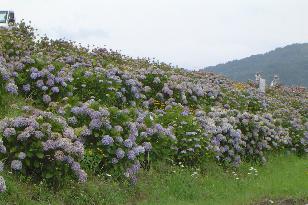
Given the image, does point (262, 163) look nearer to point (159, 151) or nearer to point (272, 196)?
point (272, 196)

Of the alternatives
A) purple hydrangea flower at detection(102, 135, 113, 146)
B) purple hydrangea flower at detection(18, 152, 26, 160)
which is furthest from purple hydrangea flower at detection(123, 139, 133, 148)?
purple hydrangea flower at detection(18, 152, 26, 160)

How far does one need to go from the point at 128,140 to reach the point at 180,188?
1.47 metres

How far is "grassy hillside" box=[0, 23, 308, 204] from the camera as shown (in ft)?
27.9

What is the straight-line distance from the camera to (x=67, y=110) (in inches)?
407

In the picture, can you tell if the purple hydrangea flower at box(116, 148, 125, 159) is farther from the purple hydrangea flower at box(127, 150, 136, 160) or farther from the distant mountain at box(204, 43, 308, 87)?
the distant mountain at box(204, 43, 308, 87)

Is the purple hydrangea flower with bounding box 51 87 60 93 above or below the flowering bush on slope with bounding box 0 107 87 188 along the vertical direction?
above

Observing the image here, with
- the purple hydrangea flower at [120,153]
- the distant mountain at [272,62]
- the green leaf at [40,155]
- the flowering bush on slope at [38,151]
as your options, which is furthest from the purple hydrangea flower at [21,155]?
the distant mountain at [272,62]

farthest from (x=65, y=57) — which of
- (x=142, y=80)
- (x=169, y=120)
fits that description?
(x=169, y=120)

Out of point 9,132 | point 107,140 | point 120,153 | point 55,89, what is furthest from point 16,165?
point 55,89

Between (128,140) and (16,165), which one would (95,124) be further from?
(16,165)

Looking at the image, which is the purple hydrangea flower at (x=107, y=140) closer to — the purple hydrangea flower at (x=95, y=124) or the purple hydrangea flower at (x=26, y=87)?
the purple hydrangea flower at (x=95, y=124)

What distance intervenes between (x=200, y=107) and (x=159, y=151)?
4.50m

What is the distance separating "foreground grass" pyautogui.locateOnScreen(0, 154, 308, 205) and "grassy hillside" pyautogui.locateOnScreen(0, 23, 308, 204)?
2cm

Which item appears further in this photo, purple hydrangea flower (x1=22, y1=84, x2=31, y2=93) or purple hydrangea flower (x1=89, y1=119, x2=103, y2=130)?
purple hydrangea flower (x1=22, y1=84, x2=31, y2=93)
